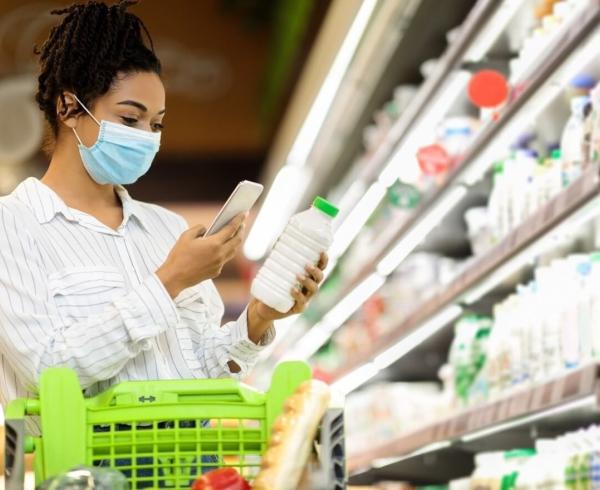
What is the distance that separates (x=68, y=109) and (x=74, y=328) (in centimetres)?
49

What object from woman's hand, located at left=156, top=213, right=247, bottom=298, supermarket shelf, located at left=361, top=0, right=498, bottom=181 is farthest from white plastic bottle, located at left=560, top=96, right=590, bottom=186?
woman's hand, located at left=156, top=213, right=247, bottom=298

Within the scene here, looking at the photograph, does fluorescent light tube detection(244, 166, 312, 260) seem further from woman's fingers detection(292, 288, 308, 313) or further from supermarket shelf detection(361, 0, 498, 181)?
woman's fingers detection(292, 288, 308, 313)

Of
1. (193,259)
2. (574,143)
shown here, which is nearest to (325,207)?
(193,259)

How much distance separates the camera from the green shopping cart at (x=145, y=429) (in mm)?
2225

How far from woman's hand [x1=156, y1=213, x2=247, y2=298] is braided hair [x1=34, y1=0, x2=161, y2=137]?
1.25 feet

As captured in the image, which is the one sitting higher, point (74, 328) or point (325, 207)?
point (325, 207)

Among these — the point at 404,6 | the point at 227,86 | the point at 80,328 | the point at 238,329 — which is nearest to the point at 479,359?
the point at 404,6

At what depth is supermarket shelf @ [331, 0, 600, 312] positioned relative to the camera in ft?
10.3

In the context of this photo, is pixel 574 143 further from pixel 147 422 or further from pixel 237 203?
pixel 147 422

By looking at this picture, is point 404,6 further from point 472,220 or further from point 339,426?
point 339,426

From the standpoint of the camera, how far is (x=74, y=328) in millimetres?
2428

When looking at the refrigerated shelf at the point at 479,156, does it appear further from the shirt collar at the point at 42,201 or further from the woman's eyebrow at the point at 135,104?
the shirt collar at the point at 42,201

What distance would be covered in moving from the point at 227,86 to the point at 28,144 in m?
2.06

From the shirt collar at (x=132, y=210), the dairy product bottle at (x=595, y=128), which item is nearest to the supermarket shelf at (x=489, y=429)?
the dairy product bottle at (x=595, y=128)
